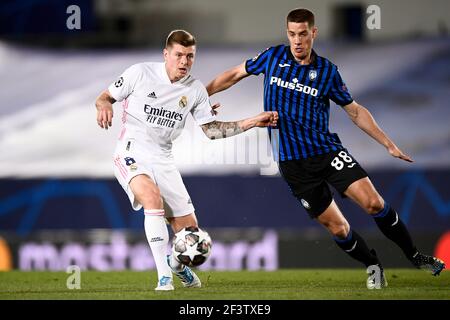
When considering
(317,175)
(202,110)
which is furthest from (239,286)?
(202,110)

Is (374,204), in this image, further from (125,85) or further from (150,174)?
(125,85)

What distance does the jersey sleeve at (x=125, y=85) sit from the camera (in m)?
8.87

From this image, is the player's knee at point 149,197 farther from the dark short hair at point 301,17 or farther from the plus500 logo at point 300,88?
the dark short hair at point 301,17

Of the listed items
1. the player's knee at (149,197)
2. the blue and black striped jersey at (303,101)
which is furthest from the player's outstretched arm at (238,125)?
the player's knee at (149,197)

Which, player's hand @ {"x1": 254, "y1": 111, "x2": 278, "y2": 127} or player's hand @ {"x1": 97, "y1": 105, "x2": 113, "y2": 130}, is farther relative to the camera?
player's hand @ {"x1": 254, "y1": 111, "x2": 278, "y2": 127}

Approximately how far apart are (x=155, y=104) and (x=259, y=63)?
108cm

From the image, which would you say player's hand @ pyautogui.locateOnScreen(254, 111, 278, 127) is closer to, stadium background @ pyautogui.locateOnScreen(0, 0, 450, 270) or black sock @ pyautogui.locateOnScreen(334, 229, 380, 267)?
black sock @ pyautogui.locateOnScreen(334, 229, 380, 267)

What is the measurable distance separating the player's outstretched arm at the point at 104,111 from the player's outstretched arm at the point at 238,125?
0.90 metres

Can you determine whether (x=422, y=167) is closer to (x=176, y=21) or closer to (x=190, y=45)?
(x=176, y=21)

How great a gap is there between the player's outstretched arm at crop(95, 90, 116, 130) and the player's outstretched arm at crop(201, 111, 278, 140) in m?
0.90

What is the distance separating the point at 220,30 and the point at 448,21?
9.49 ft

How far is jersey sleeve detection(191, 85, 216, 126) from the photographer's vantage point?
29.7 feet

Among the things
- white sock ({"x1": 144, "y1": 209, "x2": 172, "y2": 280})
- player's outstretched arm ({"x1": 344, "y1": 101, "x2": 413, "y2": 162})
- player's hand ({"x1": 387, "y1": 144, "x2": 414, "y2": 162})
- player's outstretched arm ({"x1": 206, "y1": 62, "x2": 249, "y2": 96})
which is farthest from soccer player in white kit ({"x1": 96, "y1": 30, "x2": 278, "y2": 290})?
player's hand ({"x1": 387, "y1": 144, "x2": 414, "y2": 162})

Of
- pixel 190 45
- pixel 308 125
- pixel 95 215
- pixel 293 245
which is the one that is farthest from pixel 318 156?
pixel 95 215
